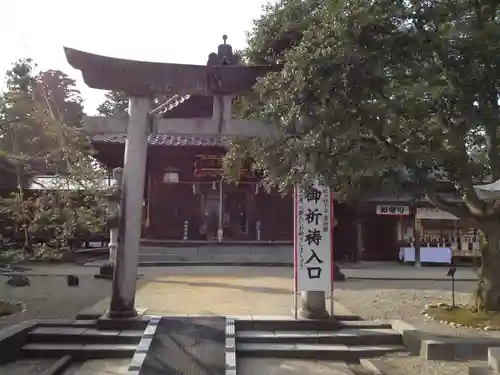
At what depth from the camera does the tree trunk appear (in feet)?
28.2

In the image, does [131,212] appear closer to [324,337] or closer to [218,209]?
[324,337]

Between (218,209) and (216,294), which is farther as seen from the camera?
(218,209)

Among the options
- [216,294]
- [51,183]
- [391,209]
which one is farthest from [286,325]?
[51,183]

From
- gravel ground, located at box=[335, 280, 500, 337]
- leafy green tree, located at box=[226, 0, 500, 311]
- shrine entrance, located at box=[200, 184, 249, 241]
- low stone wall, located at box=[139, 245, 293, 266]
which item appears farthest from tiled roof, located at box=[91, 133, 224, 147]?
leafy green tree, located at box=[226, 0, 500, 311]

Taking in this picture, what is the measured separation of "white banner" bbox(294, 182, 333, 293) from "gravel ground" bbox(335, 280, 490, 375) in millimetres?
1516

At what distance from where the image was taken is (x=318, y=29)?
6.67m

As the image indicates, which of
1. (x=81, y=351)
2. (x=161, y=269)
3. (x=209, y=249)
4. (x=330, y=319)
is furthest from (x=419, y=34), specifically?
(x=209, y=249)

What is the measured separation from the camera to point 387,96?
23.2ft

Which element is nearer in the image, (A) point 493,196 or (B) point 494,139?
(A) point 493,196

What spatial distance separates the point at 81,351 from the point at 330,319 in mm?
3878

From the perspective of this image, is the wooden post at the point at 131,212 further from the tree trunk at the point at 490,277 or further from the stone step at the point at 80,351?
the tree trunk at the point at 490,277

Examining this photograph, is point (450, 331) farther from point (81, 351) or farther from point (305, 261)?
point (81, 351)

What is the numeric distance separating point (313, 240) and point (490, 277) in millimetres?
3288

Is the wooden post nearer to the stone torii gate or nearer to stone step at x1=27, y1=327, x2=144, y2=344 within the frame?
the stone torii gate
